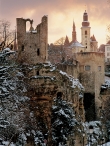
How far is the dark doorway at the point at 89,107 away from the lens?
51053 mm

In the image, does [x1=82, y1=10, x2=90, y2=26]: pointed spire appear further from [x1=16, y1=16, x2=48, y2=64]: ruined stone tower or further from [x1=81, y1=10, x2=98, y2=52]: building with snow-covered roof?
[x1=16, y1=16, x2=48, y2=64]: ruined stone tower

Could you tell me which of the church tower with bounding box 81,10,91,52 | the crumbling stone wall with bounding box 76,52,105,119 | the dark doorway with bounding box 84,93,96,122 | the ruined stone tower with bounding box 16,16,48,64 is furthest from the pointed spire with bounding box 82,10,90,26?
the ruined stone tower with bounding box 16,16,48,64

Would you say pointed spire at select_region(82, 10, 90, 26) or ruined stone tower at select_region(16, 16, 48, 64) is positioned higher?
pointed spire at select_region(82, 10, 90, 26)

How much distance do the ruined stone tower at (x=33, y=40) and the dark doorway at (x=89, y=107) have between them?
11660 millimetres

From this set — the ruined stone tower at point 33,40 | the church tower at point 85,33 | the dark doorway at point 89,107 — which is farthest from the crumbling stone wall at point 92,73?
the church tower at point 85,33

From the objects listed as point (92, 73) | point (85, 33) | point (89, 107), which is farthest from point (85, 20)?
point (89, 107)

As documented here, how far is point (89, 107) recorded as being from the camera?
169ft

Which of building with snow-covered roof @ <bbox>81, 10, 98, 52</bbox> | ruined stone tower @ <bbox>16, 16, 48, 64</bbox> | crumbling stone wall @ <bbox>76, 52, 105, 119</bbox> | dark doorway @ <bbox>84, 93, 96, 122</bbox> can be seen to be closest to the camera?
ruined stone tower @ <bbox>16, 16, 48, 64</bbox>

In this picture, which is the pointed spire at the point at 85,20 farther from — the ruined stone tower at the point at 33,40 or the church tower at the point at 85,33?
the ruined stone tower at the point at 33,40

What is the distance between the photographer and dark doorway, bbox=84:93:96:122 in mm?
51053

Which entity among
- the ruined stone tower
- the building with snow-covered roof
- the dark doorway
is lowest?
the dark doorway

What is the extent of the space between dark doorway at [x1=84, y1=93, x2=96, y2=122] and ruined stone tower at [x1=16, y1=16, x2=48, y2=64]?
1166 centimetres

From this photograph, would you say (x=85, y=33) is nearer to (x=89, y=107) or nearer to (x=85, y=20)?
(x=85, y=20)

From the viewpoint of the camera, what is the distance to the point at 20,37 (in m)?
41.9
